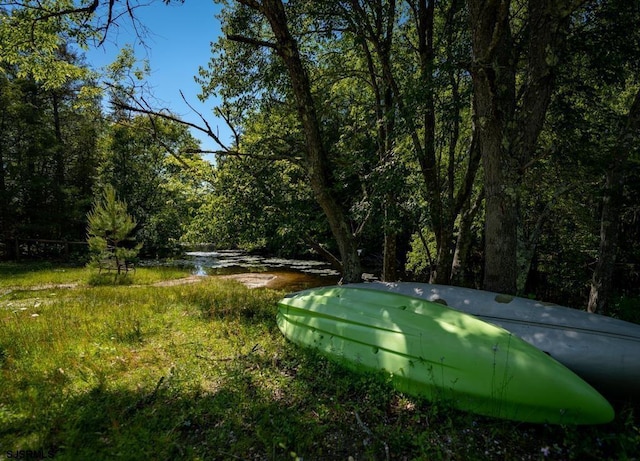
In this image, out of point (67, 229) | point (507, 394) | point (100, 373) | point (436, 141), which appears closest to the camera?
point (507, 394)

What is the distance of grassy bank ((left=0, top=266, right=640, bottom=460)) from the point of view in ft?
7.52

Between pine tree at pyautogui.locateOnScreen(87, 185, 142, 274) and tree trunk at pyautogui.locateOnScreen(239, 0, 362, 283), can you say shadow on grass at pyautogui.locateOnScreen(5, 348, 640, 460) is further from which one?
pine tree at pyautogui.locateOnScreen(87, 185, 142, 274)

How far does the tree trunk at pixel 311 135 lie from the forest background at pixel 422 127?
3cm

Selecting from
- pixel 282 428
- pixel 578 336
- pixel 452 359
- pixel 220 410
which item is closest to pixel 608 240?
pixel 578 336

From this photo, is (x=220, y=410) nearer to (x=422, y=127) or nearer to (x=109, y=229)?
(x=422, y=127)

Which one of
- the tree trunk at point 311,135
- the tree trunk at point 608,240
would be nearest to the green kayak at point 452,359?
the tree trunk at point 311,135

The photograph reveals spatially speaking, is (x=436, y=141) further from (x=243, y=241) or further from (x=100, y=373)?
(x=100, y=373)

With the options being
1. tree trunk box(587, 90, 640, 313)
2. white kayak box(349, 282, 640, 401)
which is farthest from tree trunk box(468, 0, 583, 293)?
tree trunk box(587, 90, 640, 313)

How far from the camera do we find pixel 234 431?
255 centimetres

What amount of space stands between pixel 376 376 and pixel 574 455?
1.56 metres

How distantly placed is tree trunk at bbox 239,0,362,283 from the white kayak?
2269mm

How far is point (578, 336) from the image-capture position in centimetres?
291

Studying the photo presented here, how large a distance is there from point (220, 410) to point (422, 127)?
5439 millimetres

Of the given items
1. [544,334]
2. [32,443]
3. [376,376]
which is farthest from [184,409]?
[544,334]
